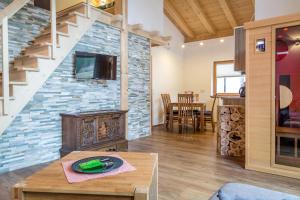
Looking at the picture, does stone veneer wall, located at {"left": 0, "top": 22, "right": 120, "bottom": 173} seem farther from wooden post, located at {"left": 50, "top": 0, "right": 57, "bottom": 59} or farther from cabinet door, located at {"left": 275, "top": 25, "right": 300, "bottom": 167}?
cabinet door, located at {"left": 275, "top": 25, "right": 300, "bottom": 167}

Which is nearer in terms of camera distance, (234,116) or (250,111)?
(250,111)

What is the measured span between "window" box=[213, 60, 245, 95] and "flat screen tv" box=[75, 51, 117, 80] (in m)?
4.50

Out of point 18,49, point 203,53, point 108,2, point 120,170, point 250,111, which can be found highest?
point 108,2

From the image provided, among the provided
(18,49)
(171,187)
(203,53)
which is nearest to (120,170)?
(171,187)

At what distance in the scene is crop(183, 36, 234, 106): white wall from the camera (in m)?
7.47

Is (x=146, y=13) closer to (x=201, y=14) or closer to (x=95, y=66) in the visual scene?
(x=95, y=66)

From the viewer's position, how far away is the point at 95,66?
398cm

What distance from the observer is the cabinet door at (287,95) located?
2.73 meters

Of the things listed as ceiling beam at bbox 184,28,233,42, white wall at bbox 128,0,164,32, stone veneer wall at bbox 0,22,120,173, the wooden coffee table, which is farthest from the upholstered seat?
ceiling beam at bbox 184,28,233,42

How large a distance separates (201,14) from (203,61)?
1662mm

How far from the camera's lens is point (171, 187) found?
246 cm

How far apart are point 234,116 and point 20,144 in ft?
10.9

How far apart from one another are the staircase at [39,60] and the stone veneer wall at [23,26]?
9cm

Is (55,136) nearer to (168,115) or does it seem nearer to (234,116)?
(234,116)
